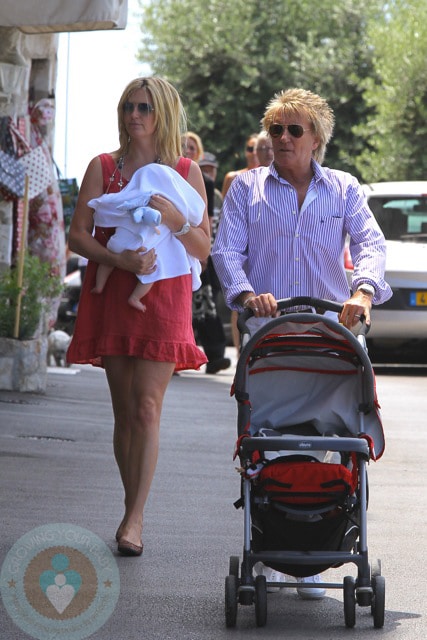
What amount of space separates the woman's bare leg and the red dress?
71mm

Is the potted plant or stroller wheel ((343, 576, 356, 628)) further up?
the potted plant

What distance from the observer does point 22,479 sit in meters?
7.96

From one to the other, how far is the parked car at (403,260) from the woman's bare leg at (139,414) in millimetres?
8120

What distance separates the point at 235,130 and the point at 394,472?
104 feet

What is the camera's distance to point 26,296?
1217 cm

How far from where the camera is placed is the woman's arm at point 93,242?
6.10m

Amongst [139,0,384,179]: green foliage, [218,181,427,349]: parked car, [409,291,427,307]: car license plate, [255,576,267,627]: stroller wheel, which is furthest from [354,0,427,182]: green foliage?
[255,576,267,627]: stroller wheel

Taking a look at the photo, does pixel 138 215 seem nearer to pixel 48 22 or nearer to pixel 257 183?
pixel 257 183

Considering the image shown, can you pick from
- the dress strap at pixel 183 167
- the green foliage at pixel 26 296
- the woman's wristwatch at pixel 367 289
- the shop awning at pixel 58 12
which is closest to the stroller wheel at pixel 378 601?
the woman's wristwatch at pixel 367 289

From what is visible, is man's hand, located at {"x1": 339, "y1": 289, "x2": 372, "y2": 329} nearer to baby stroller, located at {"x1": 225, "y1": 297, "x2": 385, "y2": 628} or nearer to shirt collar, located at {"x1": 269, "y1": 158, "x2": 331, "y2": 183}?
baby stroller, located at {"x1": 225, "y1": 297, "x2": 385, "y2": 628}

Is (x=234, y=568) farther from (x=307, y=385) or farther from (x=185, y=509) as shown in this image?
(x=185, y=509)

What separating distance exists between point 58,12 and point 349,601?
6.37 metres

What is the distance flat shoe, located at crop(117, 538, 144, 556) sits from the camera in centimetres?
606

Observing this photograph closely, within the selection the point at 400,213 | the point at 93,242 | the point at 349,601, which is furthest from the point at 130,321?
the point at 400,213
